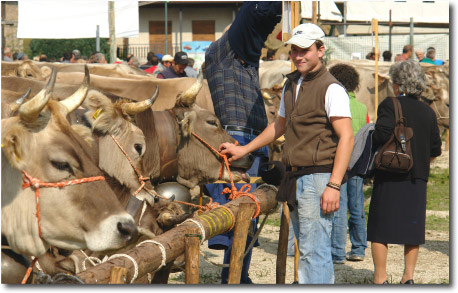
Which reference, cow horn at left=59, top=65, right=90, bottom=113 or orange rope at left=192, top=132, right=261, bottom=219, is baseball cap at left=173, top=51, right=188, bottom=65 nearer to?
orange rope at left=192, top=132, right=261, bottom=219

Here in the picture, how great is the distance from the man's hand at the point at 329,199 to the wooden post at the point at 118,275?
1.49 m

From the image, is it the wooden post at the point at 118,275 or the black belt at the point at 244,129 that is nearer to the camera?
the wooden post at the point at 118,275

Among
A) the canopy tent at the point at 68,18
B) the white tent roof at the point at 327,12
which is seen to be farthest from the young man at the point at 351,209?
the white tent roof at the point at 327,12

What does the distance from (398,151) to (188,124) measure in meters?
1.76

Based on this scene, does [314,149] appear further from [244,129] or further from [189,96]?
[189,96]

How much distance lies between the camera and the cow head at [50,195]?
3.10m

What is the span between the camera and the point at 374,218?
563cm

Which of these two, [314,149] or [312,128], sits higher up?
[312,128]

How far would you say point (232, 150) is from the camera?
18.2ft

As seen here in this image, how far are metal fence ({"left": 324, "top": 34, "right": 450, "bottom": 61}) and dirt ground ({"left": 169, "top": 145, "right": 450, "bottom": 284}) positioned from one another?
444 inches

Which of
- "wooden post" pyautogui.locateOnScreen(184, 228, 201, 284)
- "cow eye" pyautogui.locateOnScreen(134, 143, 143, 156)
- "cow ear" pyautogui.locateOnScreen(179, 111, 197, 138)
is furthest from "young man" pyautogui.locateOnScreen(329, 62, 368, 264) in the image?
"wooden post" pyautogui.locateOnScreen(184, 228, 201, 284)

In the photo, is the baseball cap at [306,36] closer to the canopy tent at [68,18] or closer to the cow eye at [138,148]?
the cow eye at [138,148]

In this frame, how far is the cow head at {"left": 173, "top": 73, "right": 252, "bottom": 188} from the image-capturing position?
597cm

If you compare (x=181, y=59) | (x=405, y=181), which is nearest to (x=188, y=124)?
(x=405, y=181)
